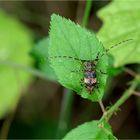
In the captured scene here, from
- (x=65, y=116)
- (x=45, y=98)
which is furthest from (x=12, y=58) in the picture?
(x=65, y=116)

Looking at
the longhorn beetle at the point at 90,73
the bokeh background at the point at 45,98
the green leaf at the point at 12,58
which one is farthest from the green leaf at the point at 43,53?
the longhorn beetle at the point at 90,73

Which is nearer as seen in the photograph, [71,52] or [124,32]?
[71,52]

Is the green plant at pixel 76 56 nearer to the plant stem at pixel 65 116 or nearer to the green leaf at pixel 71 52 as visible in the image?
the green leaf at pixel 71 52

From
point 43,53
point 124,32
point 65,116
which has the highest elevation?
point 124,32

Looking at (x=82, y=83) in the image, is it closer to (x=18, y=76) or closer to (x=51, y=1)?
(x=18, y=76)

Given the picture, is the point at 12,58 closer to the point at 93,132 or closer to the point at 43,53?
the point at 43,53

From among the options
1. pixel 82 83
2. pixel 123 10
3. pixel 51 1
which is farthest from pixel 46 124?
pixel 82 83
